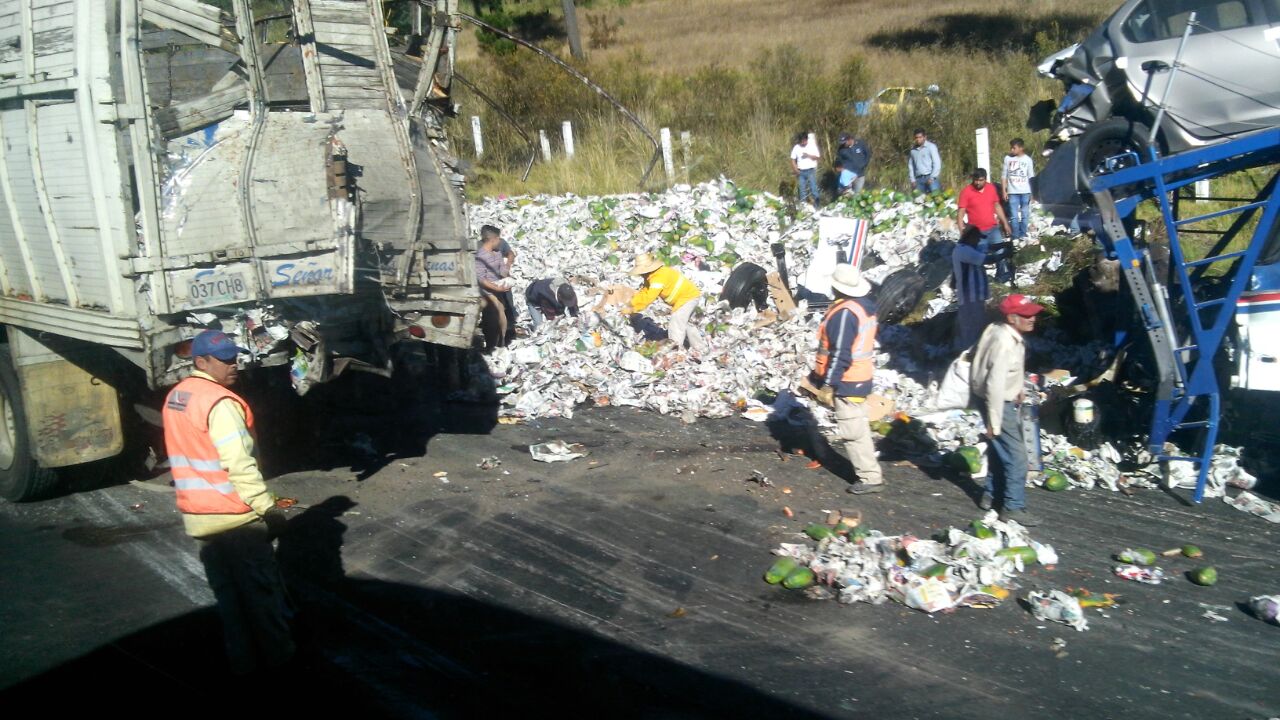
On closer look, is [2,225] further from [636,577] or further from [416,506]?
[636,577]

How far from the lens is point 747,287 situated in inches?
463

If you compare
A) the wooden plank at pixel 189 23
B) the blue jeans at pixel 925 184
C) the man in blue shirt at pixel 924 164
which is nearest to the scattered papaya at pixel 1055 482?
the wooden plank at pixel 189 23

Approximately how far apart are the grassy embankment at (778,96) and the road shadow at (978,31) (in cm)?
8

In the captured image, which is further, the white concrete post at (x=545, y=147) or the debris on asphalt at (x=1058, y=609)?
the white concrete post at (x=545, y=147)

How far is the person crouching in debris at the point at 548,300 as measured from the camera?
11539 millimetres

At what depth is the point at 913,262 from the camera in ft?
40.7

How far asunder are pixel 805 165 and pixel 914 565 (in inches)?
435

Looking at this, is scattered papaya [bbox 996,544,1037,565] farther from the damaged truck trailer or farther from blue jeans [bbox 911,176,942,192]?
blue jeans [bbox 911,176,942,192]

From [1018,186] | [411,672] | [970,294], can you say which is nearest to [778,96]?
[1018,186]

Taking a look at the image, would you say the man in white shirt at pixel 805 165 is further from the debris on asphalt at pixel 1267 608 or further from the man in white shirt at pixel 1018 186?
the debris on asphalt at pixel 1267 608

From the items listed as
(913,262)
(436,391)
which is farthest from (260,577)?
(913,262)

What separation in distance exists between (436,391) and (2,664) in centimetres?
551

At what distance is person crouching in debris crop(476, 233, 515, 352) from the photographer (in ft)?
34.9

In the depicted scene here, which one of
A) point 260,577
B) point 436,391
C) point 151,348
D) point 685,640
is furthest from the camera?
point 436,391
